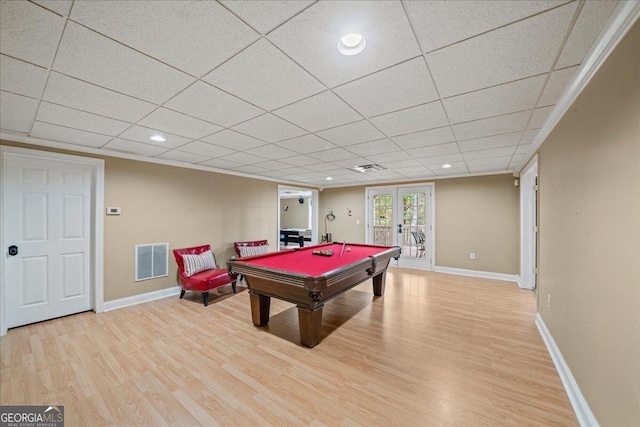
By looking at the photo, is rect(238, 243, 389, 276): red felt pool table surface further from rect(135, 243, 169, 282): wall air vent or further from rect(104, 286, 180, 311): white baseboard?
rect(104, 286, 180, 311): white baseboard

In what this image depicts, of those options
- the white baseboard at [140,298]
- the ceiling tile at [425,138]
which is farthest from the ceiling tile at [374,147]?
the white baseboard at [140,298]

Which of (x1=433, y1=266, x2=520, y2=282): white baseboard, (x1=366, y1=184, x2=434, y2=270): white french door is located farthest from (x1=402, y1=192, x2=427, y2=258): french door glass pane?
(x1=433, y1=266, x2=520, y2=282): white baseboard

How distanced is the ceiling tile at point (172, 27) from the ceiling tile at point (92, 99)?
79cm

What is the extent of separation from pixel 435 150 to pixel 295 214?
9.05 metres

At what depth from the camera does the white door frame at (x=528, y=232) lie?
4.46 m

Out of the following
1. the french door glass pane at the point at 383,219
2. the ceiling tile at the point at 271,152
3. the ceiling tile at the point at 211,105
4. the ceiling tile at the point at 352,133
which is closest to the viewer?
the ceiling tile at the point at 211,105

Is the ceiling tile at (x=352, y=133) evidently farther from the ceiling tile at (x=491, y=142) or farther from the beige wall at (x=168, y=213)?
the beige wall at (x=168, y=213)

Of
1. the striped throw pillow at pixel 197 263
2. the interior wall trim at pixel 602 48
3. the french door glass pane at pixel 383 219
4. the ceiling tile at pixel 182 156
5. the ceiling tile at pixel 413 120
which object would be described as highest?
the ceiling tile at pixel 413 120

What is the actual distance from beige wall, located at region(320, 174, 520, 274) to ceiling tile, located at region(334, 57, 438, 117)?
14.6ft

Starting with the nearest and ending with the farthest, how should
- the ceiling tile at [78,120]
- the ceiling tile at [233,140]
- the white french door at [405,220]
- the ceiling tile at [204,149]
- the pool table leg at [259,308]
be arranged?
Result: the ceiling tile at [78,120]
the ceiling tile at [233,140]
the pool table leg at [259,308]
the ceiling tile at [204,149]
the white french door at [405,220]

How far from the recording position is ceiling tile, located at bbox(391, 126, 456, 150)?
282 cm

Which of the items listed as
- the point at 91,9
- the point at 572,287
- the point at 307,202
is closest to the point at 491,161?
the point at 572,287

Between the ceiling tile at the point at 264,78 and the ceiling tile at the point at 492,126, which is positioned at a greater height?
the ceiling tile at the point at 264,78

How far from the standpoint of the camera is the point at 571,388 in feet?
6.10
